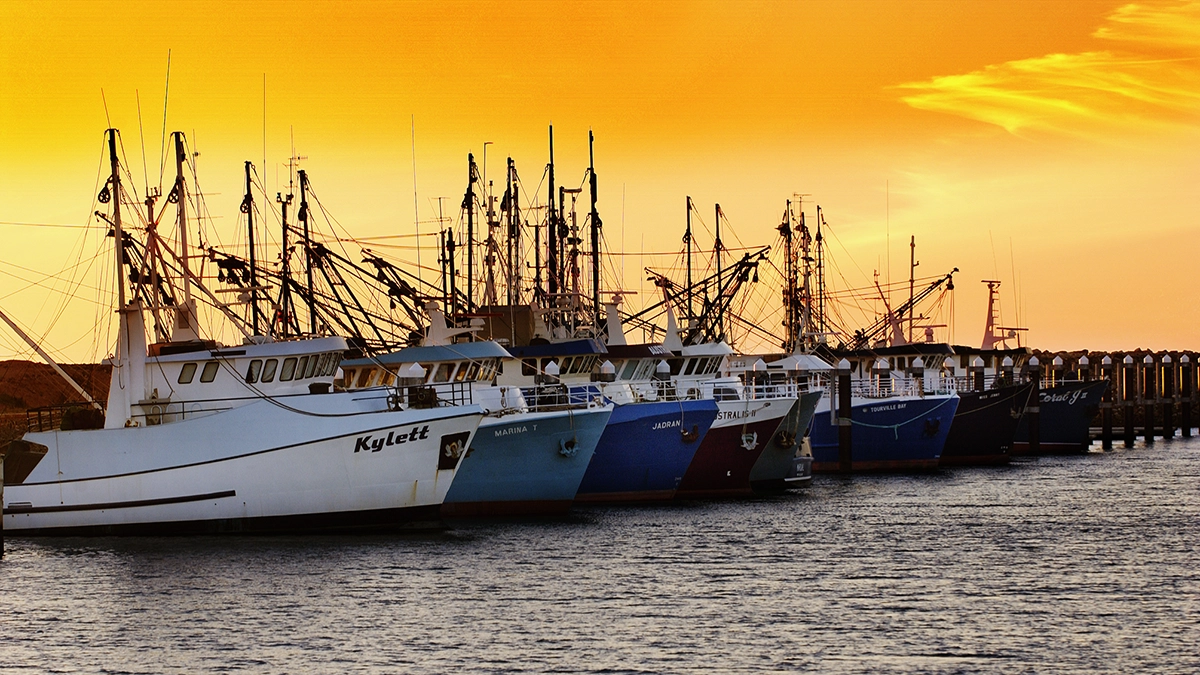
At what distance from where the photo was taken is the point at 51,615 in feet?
96.4

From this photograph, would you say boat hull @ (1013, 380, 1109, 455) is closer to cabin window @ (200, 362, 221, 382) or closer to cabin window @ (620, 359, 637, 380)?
cabin window @ (620, 359, 637, 380)

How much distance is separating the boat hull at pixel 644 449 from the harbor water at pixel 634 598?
6.60 feet

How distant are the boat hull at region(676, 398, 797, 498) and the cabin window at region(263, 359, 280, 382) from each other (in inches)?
582

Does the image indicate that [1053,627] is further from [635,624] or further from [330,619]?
[330,619]

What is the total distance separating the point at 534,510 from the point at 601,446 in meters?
4.01

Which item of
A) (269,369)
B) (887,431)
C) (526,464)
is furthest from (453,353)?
(887,431)

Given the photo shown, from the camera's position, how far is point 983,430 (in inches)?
2741

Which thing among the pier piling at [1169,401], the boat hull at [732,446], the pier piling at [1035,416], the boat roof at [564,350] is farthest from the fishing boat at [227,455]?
the pier piling at [1169,401]

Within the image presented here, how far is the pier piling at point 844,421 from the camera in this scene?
202 ft

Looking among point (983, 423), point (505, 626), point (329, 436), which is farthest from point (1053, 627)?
point (983, 423)

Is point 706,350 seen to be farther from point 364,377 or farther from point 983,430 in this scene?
point 983,430

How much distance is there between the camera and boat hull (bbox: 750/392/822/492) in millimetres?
52000

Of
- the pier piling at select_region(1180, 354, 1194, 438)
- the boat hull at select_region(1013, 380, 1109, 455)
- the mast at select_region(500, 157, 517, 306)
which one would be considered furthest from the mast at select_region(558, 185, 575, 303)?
the pier piling at select_region(1180, 354, 1194, 438)

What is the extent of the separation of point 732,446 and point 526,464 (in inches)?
405
